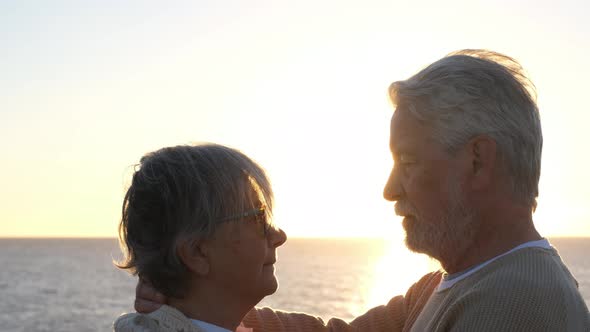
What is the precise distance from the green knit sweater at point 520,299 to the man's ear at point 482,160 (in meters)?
0.30

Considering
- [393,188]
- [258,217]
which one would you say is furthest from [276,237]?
[393,188]

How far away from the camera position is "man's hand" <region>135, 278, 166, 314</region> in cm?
A: 344

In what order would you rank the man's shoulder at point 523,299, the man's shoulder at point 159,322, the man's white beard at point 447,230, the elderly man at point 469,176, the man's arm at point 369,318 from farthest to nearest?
the man's arm at point 369,318 < the man's white beard at point 447,230 < the elderly man at point 469,176 < the man's shoulder at point 159,322 < the man's shoulder at point 523,299

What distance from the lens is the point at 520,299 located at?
10.4 feet

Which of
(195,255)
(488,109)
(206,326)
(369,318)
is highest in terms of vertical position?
(488,109)

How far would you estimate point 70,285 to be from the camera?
5834 centimetres

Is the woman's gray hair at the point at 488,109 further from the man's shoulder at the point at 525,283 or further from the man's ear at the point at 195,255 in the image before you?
the man's ear at the point at 195,255

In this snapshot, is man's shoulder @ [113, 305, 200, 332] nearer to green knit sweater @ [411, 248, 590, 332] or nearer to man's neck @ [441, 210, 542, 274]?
green knit sweater @ [411, 248, 590, 332]

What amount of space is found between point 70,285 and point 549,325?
57.6 meters

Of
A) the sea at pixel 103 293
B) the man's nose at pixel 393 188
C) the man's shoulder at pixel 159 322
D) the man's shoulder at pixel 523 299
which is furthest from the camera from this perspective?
the sea at pixel 103 293

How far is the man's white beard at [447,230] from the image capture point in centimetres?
354

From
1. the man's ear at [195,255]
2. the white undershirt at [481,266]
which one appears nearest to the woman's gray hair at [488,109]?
the white undershirt at [481,266]

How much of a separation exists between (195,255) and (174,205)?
20cm

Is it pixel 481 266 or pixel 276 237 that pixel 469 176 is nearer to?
pixel 481 266
